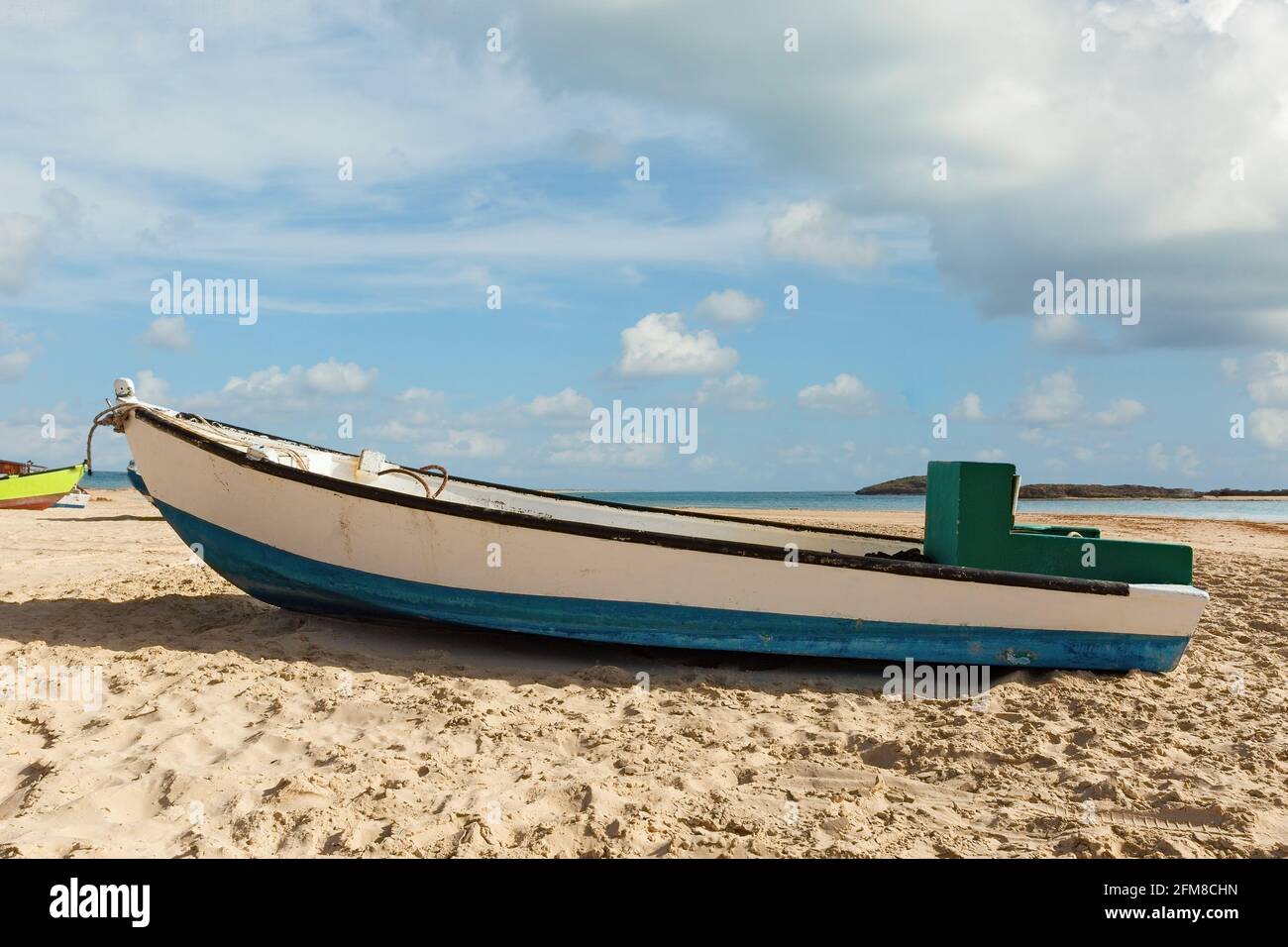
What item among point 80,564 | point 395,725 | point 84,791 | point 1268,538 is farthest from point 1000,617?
point 1268,538

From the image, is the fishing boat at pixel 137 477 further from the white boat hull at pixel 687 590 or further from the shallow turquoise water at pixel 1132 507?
the shallow turquoise water at pixel 1132 507

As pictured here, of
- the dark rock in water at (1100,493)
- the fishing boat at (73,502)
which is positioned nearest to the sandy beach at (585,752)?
the fishing boat at (73,502)

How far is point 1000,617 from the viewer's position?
5.42 m

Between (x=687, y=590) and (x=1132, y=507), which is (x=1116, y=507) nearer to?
(x=1132, y=507)

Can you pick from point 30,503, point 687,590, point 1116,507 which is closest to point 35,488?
point 30,503

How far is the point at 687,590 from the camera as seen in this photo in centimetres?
540

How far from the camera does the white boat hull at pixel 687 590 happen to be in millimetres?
5359

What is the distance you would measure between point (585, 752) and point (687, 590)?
1.61m

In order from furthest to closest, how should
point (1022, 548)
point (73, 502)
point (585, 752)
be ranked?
point (73, 502), point (1022, 548), point (585, 752)

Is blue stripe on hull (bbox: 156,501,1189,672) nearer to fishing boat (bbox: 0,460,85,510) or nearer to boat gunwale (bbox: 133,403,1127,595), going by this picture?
boat gunwale (bbox: 133,403,1127,595)

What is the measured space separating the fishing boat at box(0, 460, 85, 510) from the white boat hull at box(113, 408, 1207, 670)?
17611 millimetres
